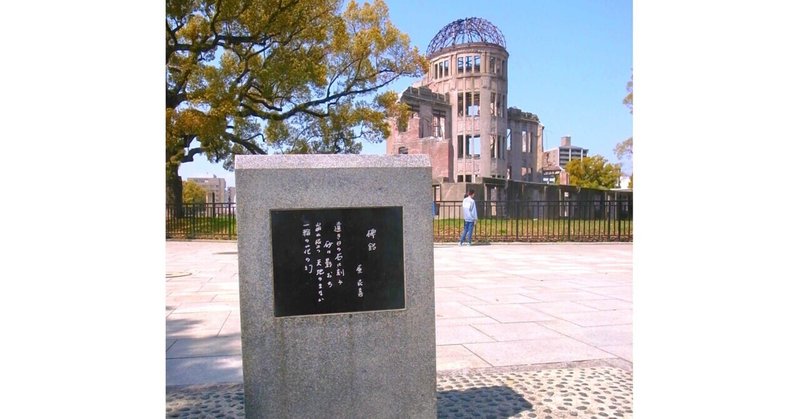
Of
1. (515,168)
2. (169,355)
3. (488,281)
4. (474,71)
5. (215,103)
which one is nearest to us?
(169,355)

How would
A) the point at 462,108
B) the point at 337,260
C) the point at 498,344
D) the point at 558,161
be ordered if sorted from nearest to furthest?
the point at 337,260, the point at 498,344, the point at 462,108, the point at 558,161

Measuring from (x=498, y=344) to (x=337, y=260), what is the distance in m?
2.41

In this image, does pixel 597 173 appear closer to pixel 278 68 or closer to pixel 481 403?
pixel 278 68

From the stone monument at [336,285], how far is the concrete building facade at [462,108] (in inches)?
1498

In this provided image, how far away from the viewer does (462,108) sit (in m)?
44.3

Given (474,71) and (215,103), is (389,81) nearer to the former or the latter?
(215,103)

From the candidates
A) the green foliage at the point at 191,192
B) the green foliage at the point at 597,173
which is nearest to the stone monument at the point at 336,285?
the green foliage at the point at 597,173

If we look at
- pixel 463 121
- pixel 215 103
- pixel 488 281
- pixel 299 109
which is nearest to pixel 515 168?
pixel 463 121

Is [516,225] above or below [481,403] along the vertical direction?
above

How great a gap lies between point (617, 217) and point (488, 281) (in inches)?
474

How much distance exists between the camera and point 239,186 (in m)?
2.97

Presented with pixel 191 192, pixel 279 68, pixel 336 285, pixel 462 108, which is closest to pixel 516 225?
pixel 279 68

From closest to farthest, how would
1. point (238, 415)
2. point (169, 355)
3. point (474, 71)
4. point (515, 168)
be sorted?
point (238, 415) → point (169, 355) → point (474, 71) → point (515, 168)

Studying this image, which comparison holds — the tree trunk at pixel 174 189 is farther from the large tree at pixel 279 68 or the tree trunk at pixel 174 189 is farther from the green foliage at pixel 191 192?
the green foliage at pixel 191 192
